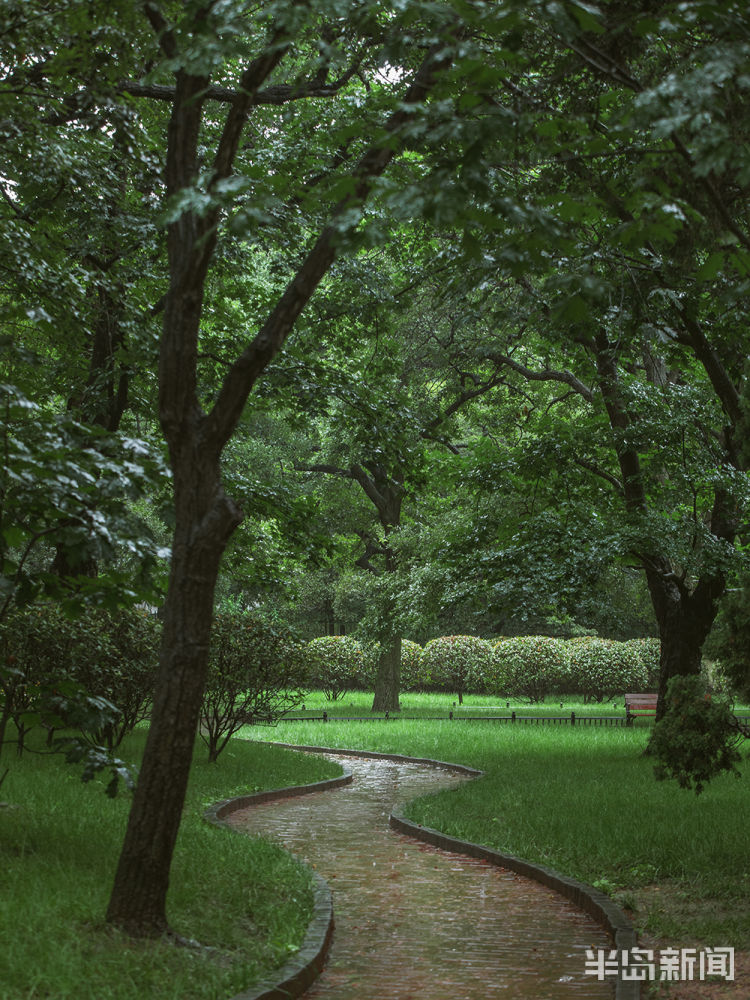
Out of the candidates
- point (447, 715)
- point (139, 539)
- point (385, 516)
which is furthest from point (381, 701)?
point (139, 539)

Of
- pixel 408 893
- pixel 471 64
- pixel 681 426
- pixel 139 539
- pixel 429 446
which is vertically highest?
pixel 429 446

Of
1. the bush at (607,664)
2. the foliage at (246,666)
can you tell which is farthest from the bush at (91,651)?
the bush at (607,664)

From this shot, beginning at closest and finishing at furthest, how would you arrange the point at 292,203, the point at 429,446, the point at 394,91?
the point at 394,91 → the point at 292,203 → the point at 429,446

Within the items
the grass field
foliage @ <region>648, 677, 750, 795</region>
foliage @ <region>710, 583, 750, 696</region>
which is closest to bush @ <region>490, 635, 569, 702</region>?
the grass field

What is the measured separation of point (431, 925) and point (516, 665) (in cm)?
2675

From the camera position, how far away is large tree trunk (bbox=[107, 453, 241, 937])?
17.4 ft

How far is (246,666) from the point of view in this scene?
13.5 m

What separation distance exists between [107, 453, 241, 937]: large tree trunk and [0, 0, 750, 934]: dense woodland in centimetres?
2

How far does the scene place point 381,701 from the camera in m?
27.5

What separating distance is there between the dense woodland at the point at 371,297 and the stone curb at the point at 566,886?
2067 millimetres

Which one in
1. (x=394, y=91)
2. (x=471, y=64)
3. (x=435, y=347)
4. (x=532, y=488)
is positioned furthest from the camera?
(x=435, y=347)

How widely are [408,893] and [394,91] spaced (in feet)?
25.0

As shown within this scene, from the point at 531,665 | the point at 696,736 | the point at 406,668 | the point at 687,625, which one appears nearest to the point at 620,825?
the point at 696,736

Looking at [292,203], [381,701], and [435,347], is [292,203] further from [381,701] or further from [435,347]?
[381,701]
